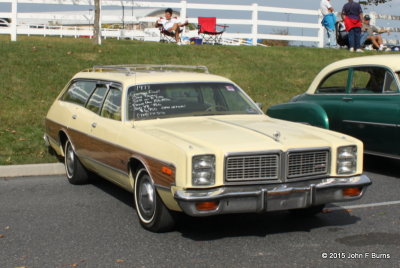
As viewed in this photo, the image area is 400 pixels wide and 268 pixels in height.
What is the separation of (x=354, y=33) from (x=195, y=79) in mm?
13628

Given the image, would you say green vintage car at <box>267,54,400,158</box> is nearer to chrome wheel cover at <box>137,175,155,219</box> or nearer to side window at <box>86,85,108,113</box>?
side window at <box>86,85,108,113</box>

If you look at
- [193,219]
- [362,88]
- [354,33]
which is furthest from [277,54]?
[193,219]

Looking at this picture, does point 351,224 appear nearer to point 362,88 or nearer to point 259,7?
point 362,88

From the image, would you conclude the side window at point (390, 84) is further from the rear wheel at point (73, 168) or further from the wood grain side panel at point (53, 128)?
the wood grain side panel at point (53, 128)

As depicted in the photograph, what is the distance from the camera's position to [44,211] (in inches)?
274

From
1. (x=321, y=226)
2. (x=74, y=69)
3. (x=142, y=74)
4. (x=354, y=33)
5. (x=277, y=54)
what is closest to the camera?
(x=321, y=226)

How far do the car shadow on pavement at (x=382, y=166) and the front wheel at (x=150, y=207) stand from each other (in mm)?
4453

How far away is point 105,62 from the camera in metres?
15.6

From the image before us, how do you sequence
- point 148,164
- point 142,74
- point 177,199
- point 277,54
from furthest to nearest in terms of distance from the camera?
point 277,54 < point 142,74 < point 148,164 < point 177,199

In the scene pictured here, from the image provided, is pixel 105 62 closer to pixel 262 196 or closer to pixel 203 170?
pixel 203 170

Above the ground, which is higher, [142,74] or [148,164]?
[142,74]

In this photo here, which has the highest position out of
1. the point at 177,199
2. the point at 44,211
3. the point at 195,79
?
the point at 195,79

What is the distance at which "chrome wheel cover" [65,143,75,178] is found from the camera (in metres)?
8.34

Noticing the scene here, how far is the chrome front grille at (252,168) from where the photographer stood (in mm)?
5477
